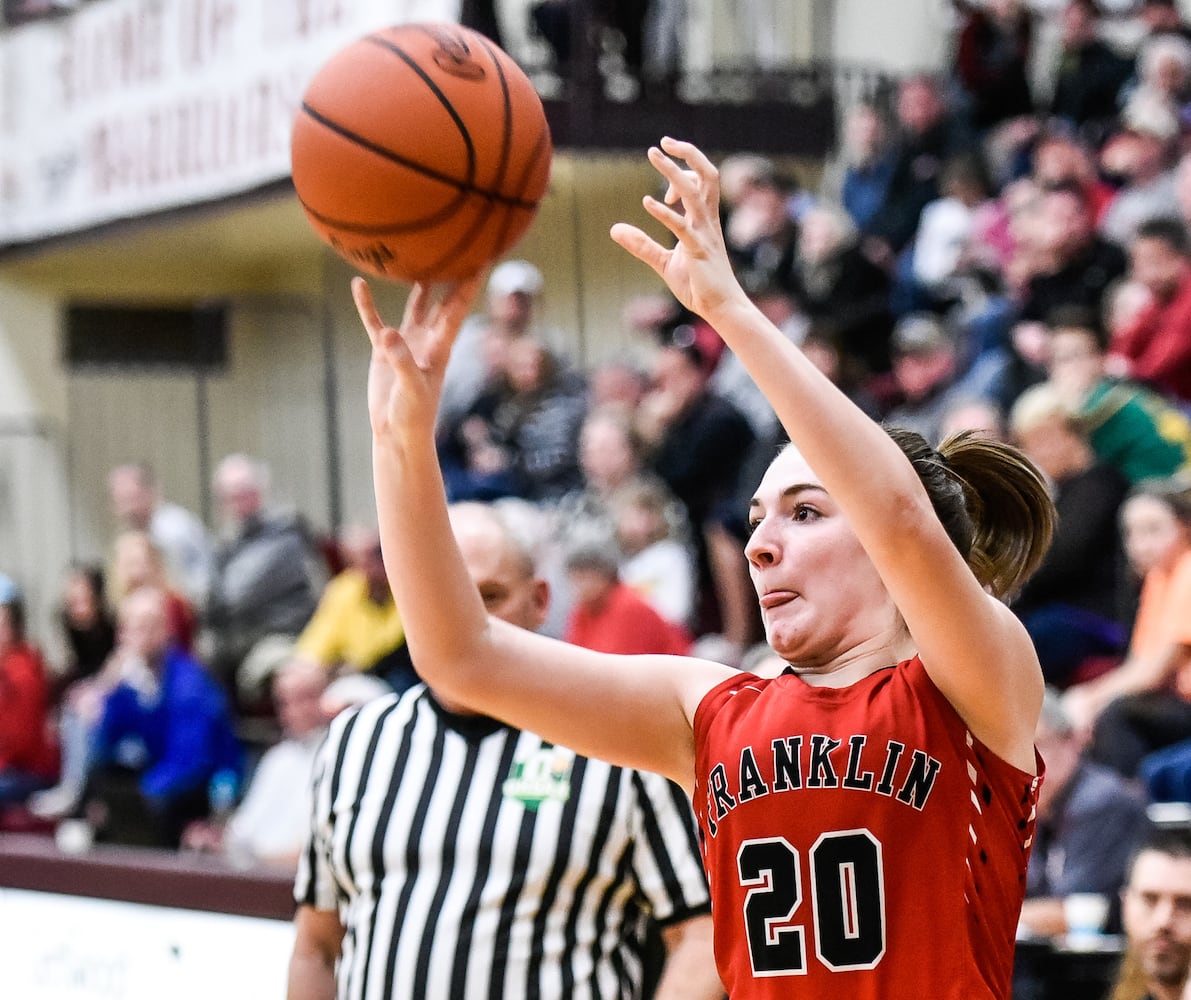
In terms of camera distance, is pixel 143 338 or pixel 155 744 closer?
pixel 155 744

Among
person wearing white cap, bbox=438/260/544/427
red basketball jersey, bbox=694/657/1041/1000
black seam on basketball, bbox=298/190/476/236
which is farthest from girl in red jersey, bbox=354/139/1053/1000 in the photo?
person wearing white cap, bbox=438/260/544/427

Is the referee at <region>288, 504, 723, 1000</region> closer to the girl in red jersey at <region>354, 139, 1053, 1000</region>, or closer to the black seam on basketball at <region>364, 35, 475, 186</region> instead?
the girl in red jersey at <region>354, 139, 1053, 1000</region>

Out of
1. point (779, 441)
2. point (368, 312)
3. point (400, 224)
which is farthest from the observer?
point (779, 441)

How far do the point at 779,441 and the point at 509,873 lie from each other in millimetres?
3032

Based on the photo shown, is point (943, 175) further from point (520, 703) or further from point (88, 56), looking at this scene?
point (520, 703)

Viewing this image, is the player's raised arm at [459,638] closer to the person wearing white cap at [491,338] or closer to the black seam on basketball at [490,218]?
the black seam on basketball at [490,218]

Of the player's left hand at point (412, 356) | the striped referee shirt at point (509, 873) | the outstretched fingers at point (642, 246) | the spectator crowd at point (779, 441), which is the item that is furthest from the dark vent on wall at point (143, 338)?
the outstretched fingers at point (642, 246)

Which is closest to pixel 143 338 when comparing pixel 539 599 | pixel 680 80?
pixel 680 80

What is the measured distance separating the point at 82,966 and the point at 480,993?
7.74 feet

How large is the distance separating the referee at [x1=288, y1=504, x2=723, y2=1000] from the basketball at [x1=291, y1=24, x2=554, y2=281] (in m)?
0.84

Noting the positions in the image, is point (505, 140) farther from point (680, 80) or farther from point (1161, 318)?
point (680, 80)

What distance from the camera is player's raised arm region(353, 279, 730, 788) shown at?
2637mm

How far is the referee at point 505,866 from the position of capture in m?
3.39

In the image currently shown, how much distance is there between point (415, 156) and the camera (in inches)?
110
